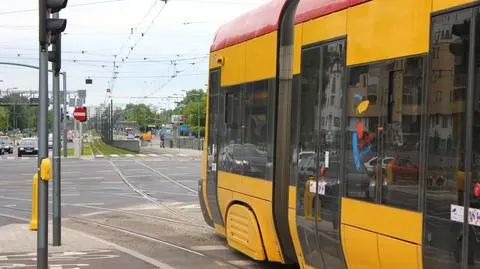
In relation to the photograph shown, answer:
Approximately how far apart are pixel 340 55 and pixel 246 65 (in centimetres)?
266

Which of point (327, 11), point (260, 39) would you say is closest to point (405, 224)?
point (327, 11)

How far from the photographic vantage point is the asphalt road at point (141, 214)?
9.45m

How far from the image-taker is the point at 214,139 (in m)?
9.52

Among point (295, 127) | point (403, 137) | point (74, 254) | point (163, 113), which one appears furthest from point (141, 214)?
point (163, 113)

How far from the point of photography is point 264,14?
782 cm

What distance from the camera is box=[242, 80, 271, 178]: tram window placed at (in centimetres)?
753

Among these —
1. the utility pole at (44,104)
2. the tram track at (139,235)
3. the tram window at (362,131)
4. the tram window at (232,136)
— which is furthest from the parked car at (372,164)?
the tram track at (139,235)

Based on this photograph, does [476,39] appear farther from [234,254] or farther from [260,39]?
[234,254]

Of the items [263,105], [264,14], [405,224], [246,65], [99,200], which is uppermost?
[264,14]

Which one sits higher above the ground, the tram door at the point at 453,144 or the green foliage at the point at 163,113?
the green foliage at the point at 163,113

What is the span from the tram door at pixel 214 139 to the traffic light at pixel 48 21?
2746 mm

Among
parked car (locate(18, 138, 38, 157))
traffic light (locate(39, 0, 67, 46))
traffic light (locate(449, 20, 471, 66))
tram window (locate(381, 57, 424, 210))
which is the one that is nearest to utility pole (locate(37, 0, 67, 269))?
traffic light (locate(39, 0, 67, 46))

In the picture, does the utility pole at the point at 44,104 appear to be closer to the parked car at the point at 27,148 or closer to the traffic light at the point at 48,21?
the traffic light at the point at 48,21

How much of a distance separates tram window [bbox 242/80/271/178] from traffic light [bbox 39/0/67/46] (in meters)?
2.36
